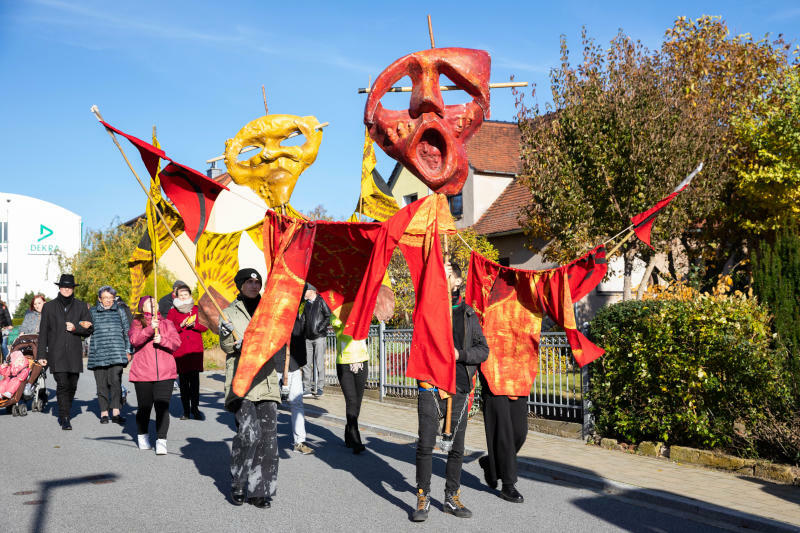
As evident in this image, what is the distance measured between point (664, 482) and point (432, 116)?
4029 millimetres

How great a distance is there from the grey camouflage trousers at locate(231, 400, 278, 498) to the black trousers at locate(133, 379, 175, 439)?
2590 mm

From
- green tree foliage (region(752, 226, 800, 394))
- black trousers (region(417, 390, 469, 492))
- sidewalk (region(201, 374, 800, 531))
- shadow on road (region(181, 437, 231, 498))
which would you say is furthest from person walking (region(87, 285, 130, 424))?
green tree foliage (region(752, 226, 800, 394))

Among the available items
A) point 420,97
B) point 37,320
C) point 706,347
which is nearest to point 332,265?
point 420,97

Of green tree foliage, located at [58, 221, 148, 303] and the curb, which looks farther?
green tree foliage, located at [58, 221, 148, 303]

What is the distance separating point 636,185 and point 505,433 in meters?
11.0

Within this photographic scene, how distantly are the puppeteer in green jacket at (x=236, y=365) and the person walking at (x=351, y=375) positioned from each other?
7.54ft

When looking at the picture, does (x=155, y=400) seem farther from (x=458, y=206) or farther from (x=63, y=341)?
(x=458, y=206)

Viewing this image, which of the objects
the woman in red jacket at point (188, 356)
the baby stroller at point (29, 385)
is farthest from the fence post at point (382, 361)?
the baby stroller at point (29, 385)

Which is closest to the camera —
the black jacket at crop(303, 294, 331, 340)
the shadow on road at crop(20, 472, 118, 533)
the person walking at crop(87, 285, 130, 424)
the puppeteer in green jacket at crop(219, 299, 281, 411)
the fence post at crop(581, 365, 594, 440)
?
the shadow on road at crop(20, 472, 118, 533)

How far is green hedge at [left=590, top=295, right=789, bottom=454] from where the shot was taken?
750 centimetres

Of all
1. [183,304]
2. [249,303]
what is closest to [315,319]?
[183,304]

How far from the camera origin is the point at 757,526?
548 centimetres

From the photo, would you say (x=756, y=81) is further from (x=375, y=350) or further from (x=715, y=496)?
(x=715, y=496)

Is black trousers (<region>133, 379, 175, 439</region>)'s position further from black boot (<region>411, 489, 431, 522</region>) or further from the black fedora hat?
black boot (<region>411, 489, 431, 522</region>)
